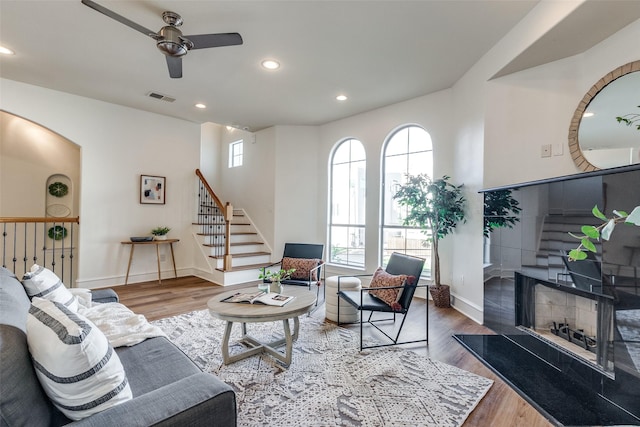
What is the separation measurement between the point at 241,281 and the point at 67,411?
13.6ft

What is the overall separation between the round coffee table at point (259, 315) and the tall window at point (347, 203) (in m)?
2.70

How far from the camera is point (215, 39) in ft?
8.14

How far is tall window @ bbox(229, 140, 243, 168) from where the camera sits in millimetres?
7129

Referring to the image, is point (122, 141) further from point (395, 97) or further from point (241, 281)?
point (395, 97)

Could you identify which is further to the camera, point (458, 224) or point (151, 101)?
point (151, 101)

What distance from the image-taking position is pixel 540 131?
116 inches

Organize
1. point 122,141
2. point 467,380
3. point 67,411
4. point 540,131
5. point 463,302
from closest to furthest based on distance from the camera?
point 67,411 → point 467,380 → point 540,131 → point 463,302 → point 122,141

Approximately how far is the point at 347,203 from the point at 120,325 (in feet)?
13.1

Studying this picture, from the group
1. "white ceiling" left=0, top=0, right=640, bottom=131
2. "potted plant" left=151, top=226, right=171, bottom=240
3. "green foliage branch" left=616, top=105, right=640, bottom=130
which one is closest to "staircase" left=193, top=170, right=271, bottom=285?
"potted plant" left=151, top=226, right=171, bottom=240

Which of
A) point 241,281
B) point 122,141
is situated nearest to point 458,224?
point 241,281

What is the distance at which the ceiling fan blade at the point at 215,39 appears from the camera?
2404 mm

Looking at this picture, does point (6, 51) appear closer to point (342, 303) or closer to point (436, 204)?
point (342, 303)

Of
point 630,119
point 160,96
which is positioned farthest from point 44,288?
point 630,119

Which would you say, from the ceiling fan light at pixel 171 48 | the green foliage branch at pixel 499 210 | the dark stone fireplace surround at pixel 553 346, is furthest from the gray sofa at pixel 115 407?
the green foliage branch at pixel 499 210
